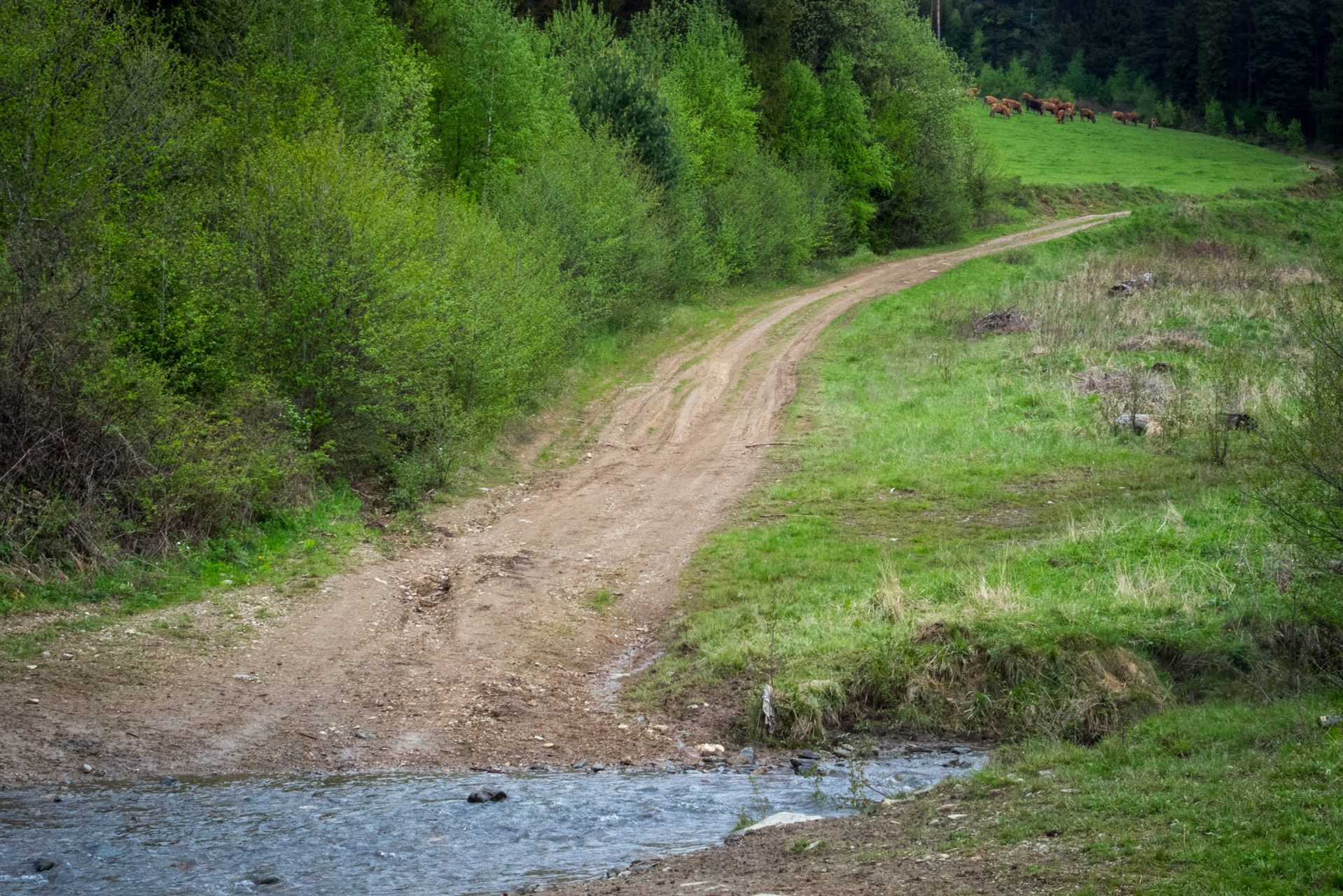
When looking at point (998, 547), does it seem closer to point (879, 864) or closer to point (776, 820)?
point (776, 820)

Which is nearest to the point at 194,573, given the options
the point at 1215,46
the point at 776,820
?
the point at 776,820

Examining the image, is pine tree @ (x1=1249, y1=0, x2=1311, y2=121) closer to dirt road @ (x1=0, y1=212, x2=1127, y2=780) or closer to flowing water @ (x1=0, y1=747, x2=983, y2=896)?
dirt road @ (x1=0, y1=212, x2=1127, y2=780)

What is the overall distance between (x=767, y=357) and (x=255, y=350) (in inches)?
641

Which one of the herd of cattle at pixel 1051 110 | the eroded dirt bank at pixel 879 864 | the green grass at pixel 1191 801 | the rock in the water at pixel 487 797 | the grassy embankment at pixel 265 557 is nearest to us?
the green grass at pixel 1191 801

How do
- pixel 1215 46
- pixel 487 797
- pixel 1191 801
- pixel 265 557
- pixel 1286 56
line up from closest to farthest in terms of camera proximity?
1. pixel 1191 801
2. pixel 487 797
3. pixel 265 557
4. pixel 1286 56
5. pixel 1215 46

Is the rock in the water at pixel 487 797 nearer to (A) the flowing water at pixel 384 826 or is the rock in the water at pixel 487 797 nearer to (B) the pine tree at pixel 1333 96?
(A) the flowing water at pixel 384 826

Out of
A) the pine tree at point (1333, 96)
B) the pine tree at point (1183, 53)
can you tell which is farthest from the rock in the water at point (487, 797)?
the pine tree at point (1183, 53)

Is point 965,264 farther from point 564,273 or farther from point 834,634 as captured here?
point 834,634

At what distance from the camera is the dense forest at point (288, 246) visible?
41.9 feet

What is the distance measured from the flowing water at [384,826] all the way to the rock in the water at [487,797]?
106 millimetres

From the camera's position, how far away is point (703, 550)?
15.4m


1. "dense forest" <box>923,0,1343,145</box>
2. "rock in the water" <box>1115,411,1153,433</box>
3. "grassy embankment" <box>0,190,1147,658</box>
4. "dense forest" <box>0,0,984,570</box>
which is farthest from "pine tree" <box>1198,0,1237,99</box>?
"grassy embankment" <box>0,190,1147,658</box>

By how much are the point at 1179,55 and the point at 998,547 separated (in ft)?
317

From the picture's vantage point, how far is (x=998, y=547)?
14.4 metres
